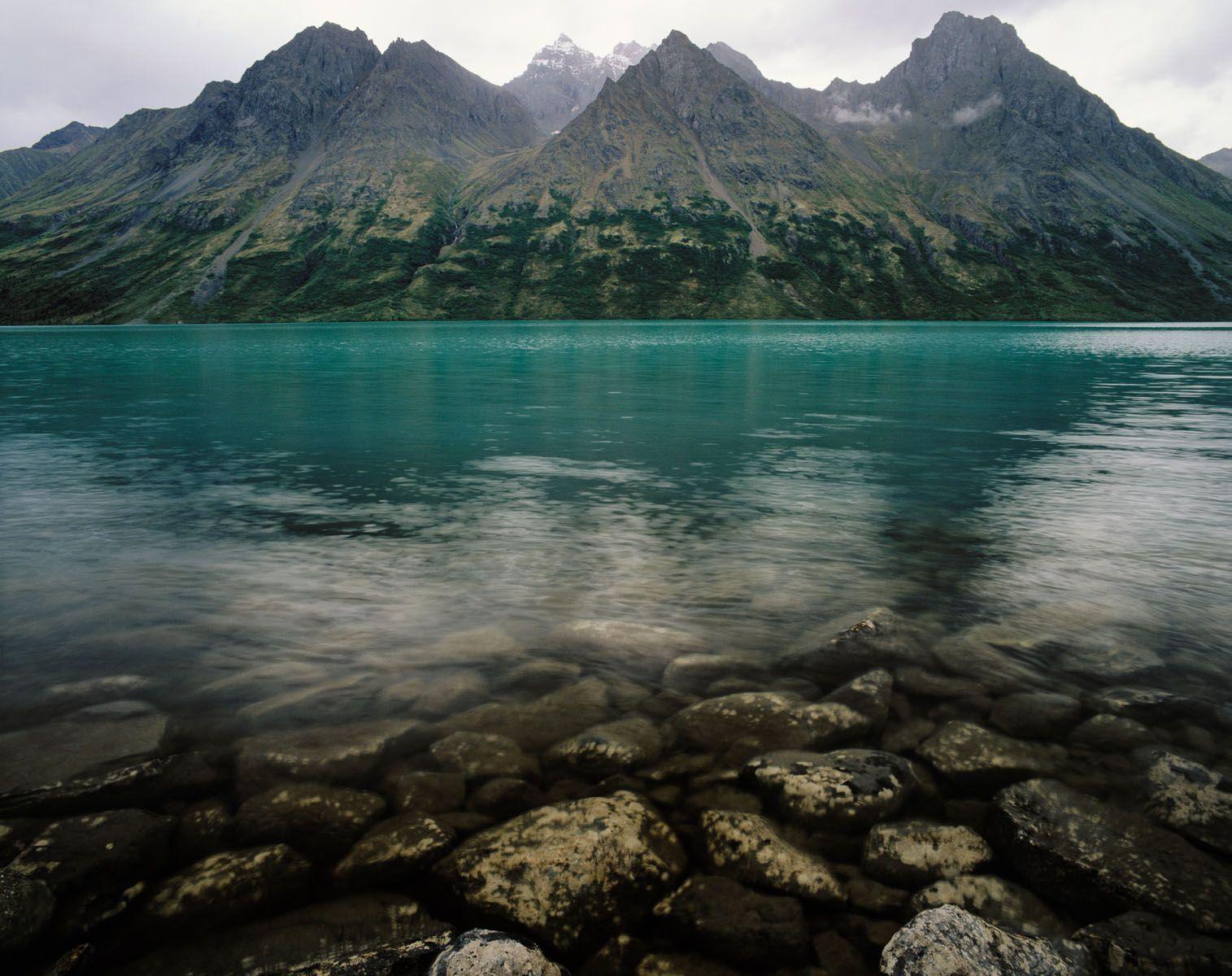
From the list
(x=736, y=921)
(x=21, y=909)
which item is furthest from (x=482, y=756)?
(x=21, y=909)

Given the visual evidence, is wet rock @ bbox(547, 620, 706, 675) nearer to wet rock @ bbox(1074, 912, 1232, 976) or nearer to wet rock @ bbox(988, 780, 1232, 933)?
wet rock @ bbox(988, 780, 1232, 933)

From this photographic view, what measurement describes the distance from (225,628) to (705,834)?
9.69 metres

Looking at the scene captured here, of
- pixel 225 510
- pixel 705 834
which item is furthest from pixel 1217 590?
pixel 225 510

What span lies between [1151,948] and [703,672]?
5.99 m

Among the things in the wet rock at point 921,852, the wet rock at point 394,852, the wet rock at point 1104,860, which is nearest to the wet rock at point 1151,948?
the wet rock at point 1104,860

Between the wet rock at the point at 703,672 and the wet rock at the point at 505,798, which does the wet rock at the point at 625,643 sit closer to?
the wet rock at the point at 703,672

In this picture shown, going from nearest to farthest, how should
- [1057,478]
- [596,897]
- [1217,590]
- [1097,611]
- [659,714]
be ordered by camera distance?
[596,897] → [659,714] → [1097,611] → [1217,590] → [1057,478]

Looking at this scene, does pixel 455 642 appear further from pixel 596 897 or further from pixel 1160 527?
pixel 1160 527

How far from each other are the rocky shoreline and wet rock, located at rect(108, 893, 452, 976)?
0.02 meters

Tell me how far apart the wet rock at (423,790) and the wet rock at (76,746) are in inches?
123

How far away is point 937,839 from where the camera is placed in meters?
6.79

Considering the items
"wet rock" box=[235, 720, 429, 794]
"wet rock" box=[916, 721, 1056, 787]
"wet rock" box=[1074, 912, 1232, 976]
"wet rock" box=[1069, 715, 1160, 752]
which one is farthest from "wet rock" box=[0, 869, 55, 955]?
"wet rock" box=[1069, 715, 1160, 752]

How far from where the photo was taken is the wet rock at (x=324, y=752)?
313 inches

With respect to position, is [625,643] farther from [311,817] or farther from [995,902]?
[995,902]
